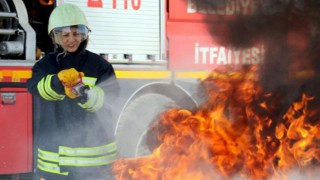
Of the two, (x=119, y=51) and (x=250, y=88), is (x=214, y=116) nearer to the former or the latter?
(x=250, y=88)

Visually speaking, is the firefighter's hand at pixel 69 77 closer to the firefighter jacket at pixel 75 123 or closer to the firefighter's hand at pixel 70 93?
the firefighter's hand at pixel 70 93

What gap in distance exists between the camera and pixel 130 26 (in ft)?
21.4

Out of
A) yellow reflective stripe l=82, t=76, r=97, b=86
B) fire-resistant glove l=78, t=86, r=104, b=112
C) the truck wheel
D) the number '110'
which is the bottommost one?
the truck wheel

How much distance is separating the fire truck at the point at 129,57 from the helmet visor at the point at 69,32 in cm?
188

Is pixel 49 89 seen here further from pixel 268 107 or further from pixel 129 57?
pixel 129 57

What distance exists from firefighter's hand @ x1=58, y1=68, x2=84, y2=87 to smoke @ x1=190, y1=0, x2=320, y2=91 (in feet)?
7.00

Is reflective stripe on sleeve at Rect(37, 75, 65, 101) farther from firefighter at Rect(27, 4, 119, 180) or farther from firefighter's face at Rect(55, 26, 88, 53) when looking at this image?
firefighter's face at Rect(55, 26, 88, 53)

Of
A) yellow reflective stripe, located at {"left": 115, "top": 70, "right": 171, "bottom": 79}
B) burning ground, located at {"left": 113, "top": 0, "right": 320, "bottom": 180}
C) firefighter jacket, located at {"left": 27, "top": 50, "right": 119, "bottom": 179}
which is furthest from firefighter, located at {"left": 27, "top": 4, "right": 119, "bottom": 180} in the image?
yellow reflective stripe, located at {"left": 115, "top": 70, "right": 171, "bottom": 79}

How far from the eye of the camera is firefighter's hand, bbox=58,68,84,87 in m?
3.51

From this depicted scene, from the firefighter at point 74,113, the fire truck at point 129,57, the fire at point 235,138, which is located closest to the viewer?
the firefighter at point 74,113

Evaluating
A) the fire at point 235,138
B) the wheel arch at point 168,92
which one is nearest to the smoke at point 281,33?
the fire at point 235,138

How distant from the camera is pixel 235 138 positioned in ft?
15.9

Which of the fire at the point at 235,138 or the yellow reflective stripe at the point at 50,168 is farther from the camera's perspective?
the fire at the point at 235,138

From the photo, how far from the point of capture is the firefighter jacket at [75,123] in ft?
12.2
